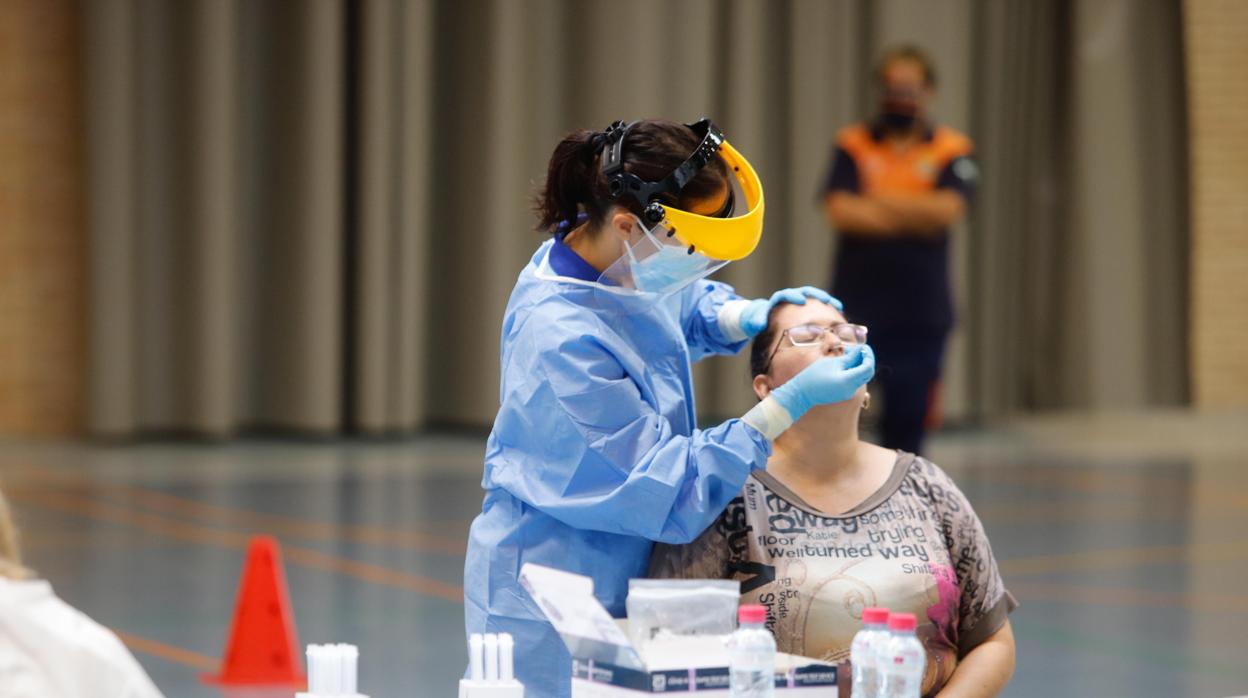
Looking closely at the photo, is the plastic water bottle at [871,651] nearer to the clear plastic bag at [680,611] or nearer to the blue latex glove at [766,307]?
the clear plastic bag at [680,611]

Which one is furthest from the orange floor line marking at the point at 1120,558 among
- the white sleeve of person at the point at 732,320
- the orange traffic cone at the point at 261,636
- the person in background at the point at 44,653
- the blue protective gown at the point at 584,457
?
the person in background at the point at 44,653

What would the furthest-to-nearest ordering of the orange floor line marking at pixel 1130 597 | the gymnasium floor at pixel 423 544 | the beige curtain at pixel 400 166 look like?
the beige curtain at pixel 400 166 → the orange floor line marking at pixel 1130 597 → the gymnasium floor at pixel 423 544

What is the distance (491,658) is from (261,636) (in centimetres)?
261

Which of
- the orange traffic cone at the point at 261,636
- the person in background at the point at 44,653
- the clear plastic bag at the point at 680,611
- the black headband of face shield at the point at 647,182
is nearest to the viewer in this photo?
the person in background at the point at 44,653

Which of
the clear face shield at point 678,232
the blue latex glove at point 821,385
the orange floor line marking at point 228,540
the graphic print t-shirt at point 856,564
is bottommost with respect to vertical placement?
the orange floor line marking at point 228,540

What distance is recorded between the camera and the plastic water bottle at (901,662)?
6.63ft

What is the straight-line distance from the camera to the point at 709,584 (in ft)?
6.91

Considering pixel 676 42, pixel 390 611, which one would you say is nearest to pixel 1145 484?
pixel 676 42

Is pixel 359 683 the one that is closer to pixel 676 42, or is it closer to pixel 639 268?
pixel 639 268

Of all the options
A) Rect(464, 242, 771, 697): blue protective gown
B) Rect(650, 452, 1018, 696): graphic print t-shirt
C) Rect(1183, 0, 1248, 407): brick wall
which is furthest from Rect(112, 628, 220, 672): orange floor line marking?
Rect(1183, 0, 1248, 407): brick wall

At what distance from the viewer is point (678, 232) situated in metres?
2.55

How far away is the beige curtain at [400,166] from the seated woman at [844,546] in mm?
7329

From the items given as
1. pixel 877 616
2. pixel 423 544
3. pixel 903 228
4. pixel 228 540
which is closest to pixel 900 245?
pixel 903 228

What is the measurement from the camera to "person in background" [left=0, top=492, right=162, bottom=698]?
1.98 metres
